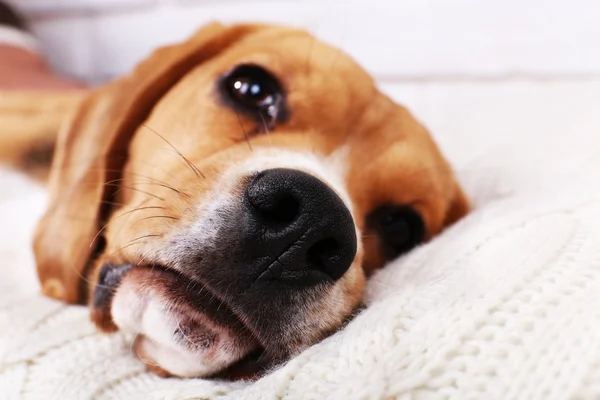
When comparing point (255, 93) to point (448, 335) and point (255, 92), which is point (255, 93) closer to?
→ point (255, 92)

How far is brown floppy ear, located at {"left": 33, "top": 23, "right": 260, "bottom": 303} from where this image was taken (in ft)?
4.49

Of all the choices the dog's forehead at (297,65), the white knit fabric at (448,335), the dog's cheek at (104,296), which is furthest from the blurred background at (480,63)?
the dog's cheek at (104,296)

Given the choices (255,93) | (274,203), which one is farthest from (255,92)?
(274,203)

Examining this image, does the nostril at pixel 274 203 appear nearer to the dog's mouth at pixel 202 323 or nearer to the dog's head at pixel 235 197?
the dog's head at pixel 235 197

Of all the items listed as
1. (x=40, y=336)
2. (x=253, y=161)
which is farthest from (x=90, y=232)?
(x=253, y=161)

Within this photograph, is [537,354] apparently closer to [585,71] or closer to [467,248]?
[467,248]

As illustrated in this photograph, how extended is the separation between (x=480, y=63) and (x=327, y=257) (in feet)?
6.70

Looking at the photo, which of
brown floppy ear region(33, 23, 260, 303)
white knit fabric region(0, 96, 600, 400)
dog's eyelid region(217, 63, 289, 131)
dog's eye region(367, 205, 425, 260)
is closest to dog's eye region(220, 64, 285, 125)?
dog's eyelid region(217, 63, 289, 131)

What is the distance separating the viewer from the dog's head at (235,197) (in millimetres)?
896

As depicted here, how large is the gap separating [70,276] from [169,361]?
0.53 meters

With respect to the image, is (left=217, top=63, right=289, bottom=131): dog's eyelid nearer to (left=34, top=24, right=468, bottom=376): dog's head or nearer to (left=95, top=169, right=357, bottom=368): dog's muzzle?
(left=34, top=24, right=468, bottom=376): dog's head

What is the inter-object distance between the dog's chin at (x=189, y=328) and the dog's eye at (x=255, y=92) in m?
0.59

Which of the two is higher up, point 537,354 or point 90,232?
point 537,354

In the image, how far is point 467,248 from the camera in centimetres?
102
